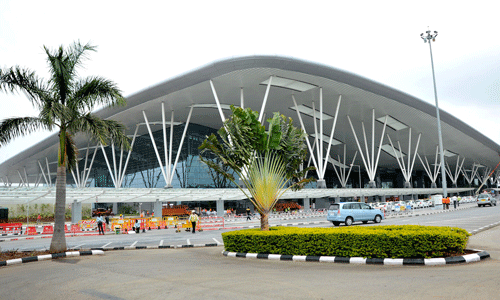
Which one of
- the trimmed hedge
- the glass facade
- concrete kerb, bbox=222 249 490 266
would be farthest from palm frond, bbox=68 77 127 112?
the glass facade

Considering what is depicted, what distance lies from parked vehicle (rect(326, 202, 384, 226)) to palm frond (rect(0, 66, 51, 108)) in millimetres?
16743

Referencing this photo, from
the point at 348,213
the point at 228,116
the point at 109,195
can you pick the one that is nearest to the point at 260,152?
the point at 348,213

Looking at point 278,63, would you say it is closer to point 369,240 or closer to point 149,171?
point 369,240

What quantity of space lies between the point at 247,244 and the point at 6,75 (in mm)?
10310

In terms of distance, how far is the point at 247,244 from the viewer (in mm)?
11875

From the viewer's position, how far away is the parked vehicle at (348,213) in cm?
2369

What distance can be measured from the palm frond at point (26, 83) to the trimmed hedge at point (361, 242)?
912 cm

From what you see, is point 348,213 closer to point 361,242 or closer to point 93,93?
point 361,242

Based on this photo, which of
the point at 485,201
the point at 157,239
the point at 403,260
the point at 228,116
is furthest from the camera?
the point at 228,116

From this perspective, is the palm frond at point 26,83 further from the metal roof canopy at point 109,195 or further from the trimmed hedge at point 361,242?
the metal roof canopy at point 109,195

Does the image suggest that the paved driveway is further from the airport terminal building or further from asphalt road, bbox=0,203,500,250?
the airport terminal building

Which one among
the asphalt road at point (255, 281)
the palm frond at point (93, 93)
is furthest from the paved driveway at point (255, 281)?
the palm frond at point (93, 93)

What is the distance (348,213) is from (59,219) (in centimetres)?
1627

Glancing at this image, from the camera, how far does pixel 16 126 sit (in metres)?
14.6
